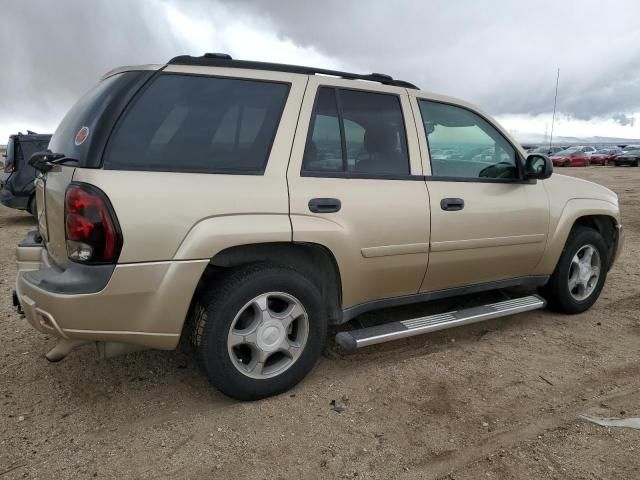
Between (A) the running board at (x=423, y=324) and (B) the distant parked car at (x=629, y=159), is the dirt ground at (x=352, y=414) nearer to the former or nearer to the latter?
(A) the running board at (x=423, y=324)

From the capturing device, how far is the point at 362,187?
3045 mm

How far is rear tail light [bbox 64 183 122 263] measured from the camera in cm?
230

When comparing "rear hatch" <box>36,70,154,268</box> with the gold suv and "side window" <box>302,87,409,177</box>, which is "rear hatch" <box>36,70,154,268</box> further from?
"side window" <box>302,87,409,177</box>

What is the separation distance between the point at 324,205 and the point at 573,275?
265cm

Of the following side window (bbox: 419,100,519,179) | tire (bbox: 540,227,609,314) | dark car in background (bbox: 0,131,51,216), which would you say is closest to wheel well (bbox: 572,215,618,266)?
tire (bbox: 540,227,609,314)

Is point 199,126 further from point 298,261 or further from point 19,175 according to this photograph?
point 19,175

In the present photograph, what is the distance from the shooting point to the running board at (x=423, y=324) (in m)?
3.06

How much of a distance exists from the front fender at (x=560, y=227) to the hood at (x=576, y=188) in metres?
0.05

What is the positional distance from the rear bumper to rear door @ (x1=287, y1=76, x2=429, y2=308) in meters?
0.70

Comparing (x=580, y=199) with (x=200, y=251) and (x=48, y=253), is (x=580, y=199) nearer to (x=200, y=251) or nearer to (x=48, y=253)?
Result: (x=200, y=251)

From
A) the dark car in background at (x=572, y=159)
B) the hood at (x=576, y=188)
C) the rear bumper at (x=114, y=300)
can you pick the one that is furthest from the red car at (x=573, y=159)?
the rear bumper at (x=114, y=300)

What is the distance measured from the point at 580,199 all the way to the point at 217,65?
316 centimetres

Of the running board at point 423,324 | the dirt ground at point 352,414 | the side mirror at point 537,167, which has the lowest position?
the dirt ground at point 352,414

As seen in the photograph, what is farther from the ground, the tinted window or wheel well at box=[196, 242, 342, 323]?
the tinted window
